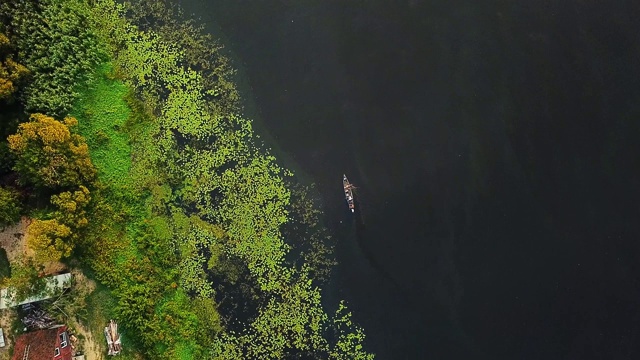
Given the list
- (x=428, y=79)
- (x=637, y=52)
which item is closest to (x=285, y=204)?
(x=428, y=79)

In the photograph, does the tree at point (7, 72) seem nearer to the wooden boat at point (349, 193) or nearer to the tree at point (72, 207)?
the tree at point (72, 207)

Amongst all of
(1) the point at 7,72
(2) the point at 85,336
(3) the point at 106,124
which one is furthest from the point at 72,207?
(1) the point at 7,72

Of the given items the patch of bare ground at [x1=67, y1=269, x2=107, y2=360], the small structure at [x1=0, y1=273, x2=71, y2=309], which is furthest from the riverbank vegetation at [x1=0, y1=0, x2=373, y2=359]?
the small structure at [x1=0, y1=273, x2=71, y2=309]

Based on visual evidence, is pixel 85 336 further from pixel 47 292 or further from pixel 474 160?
pixel 474 160

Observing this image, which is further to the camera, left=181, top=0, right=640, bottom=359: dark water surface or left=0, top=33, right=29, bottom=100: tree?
left=181, top=0, right=640, bottom=359: dark water surface

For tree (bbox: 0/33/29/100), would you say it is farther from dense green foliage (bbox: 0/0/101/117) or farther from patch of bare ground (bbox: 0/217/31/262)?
patch of bare ground (bbox: 0/217/31/262)

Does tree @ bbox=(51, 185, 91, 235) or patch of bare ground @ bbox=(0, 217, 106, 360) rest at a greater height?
tree @ bbox=(51, 185, 91, 235)
